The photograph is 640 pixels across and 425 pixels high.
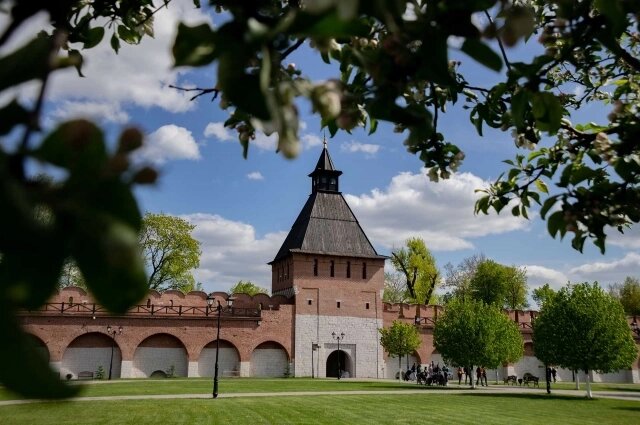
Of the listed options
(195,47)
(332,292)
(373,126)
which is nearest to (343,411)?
(373,126)

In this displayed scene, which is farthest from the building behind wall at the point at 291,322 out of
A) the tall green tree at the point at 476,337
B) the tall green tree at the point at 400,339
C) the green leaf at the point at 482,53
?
the green leaf at the point at 482,53

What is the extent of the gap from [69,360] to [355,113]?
3597cm

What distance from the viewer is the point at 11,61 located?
68 cm

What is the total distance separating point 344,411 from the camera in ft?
52.6

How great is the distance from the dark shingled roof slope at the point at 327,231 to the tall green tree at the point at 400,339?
20.7ft

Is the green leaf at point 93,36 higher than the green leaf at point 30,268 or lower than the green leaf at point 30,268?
higher

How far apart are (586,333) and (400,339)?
45.4 ft

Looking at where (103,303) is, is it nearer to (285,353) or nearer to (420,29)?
(420,29)

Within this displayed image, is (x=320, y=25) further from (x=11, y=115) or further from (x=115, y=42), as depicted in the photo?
(x=115, y=42)

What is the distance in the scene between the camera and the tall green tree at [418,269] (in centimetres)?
5628

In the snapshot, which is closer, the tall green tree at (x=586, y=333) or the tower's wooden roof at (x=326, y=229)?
the tall green tree at (x=586, y=333)

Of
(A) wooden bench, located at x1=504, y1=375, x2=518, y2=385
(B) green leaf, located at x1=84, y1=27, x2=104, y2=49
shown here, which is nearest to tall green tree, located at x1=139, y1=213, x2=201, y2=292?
(A) wooden bench, located at x1=504, y1=375, x2=518, y2=385

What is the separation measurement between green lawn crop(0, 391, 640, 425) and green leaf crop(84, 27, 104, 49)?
987 centimetres

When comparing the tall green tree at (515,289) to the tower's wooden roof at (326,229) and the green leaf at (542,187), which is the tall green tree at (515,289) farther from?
the green leaf at (542,187)
